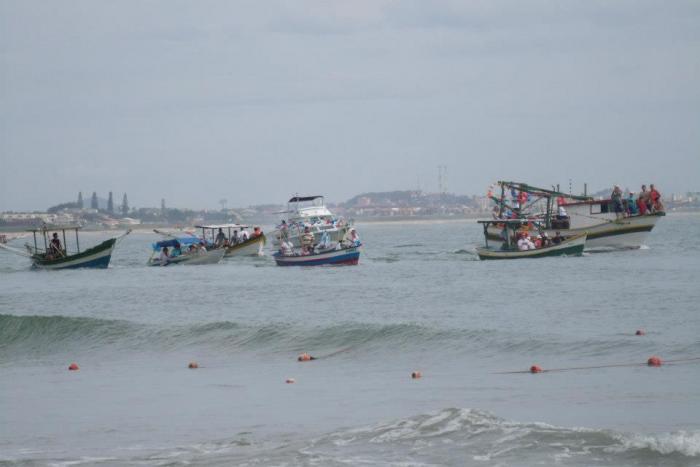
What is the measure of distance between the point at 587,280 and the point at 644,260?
44.9 ft

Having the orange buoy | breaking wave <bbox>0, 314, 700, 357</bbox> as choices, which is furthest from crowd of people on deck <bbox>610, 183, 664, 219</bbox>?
the orange buoy

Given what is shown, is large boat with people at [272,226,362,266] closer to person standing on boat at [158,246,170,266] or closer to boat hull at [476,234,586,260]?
boat hull at [476,234,586,260]

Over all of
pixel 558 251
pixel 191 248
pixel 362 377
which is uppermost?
pixel 191 248

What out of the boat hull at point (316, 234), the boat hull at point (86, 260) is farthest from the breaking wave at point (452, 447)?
the boat hull at point (86, 260)

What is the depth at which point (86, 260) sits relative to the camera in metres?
60.9

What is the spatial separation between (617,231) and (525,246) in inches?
324

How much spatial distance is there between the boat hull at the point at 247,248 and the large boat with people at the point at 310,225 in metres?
1.00

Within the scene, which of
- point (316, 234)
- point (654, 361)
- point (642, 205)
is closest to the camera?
point (654, 361)

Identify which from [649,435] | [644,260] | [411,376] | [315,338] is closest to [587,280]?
[644,260]

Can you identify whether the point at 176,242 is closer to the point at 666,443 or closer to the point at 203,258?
the point at 203,258

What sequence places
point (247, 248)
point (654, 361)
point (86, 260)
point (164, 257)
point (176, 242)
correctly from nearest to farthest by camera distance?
point (654, 361), point (86, 260), point (164, 257), point (176, 242), point (247, 248)

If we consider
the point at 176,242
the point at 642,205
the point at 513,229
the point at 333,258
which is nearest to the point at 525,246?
the point at 513,229

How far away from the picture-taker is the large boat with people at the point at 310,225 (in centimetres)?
5994

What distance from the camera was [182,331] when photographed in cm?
2853
